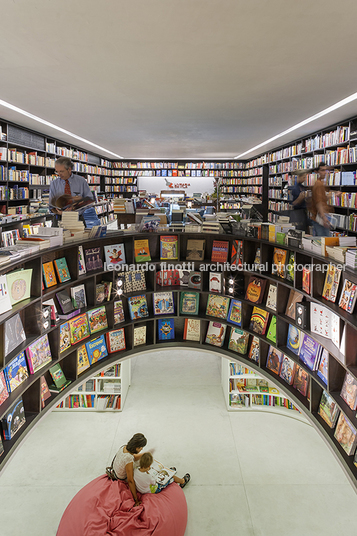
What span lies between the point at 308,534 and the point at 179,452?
183 centimetres

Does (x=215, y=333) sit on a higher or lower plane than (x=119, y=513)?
higher

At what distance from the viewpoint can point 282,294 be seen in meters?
3.34

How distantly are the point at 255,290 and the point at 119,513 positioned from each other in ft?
8.47

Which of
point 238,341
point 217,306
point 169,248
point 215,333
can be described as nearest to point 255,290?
point 217,306

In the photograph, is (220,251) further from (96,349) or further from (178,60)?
(178,60)

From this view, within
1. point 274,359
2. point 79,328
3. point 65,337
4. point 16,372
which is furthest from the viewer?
point 274,359

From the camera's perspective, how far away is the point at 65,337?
3.18 m

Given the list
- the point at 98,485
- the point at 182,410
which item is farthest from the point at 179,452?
the point at 98,485

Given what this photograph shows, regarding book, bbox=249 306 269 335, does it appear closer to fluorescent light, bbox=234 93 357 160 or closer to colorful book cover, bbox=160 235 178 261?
colorful book cover, bbox=160 235 178 261

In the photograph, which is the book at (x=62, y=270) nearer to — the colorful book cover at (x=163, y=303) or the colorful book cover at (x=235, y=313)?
the colorful book cover at (x=163, y=303)

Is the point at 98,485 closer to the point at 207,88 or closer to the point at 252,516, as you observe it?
the point at 252,516

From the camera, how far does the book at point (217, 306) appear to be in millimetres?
4082

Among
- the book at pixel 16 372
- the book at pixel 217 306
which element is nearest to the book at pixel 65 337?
the book at pixel 16 372

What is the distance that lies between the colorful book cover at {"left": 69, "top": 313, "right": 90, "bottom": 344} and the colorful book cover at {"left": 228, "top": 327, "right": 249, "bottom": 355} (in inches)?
67.3
